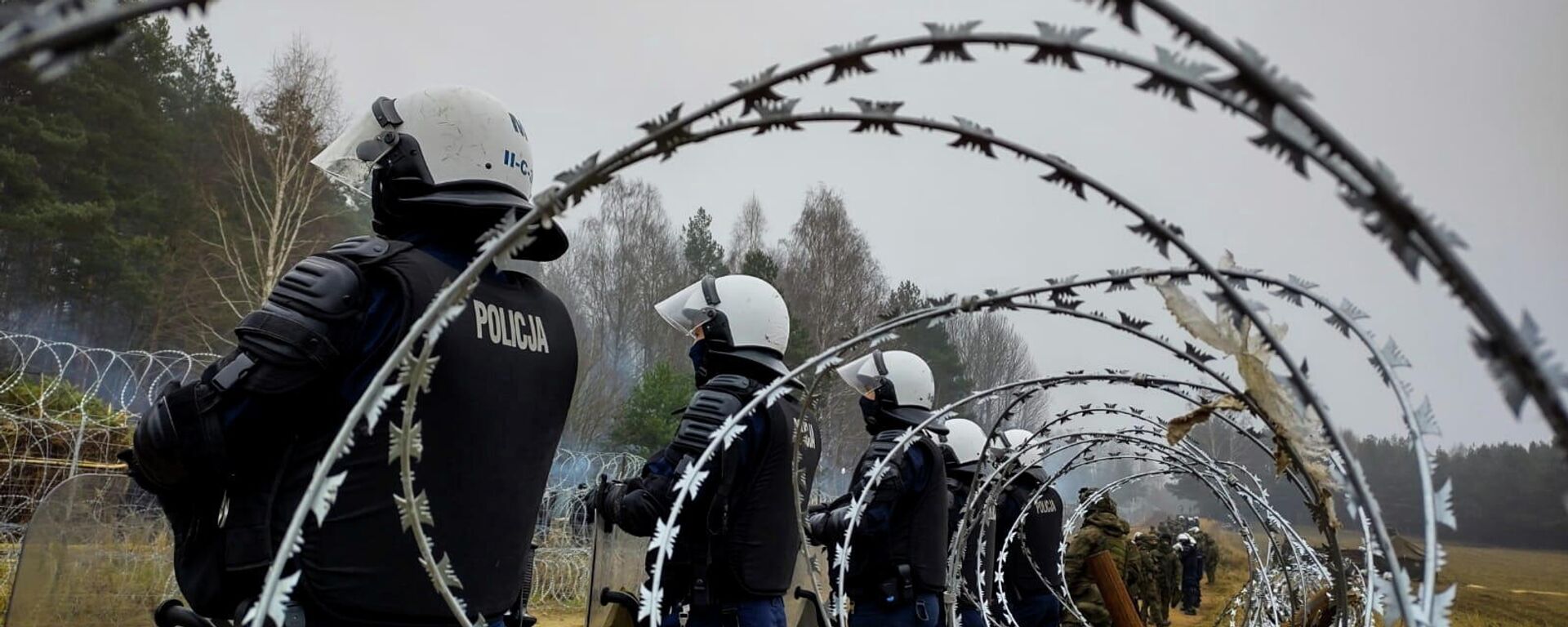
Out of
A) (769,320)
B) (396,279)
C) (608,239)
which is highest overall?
(608,239)

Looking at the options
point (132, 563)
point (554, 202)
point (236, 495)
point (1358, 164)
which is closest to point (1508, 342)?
point (1358, 164)

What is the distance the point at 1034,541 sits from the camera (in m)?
8.87

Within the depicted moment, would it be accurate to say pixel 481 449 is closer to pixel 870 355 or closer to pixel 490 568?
pixel 490 568

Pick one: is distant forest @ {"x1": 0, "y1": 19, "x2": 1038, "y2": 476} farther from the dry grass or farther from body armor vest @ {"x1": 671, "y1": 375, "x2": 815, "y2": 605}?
body armor vest @ {"x1": 671, "y1": 375, "x2": 815, "y2": 605}

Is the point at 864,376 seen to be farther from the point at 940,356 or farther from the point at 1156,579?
the point at 940,356

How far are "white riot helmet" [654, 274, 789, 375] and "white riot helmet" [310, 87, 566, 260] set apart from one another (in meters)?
2.34

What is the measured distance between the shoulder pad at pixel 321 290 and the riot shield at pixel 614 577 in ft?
8.83

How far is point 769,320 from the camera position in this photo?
5.41 m

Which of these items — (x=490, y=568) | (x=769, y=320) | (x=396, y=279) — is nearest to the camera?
(x=396, y=279)

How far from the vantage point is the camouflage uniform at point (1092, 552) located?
943cm

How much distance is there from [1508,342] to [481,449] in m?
2.23

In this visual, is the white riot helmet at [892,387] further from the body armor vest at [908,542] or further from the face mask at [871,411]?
the body armor vest at [908,542]

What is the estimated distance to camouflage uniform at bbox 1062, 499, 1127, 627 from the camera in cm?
943

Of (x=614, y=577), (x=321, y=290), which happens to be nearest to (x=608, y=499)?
(x=614, y=577)
